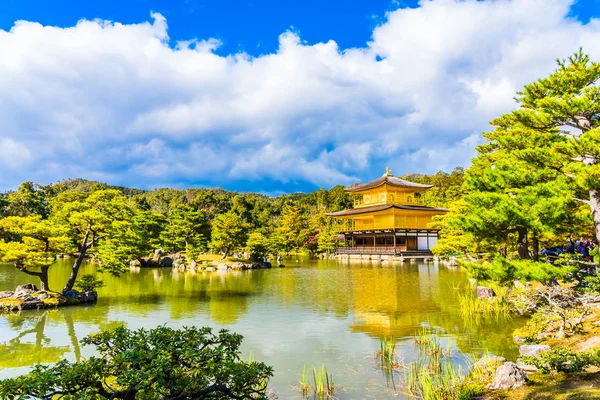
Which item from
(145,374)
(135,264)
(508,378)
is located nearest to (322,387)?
(508,378)

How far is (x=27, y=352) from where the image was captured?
872cm

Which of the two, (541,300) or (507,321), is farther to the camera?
(507,321)

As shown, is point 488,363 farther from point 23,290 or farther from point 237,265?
point 237,265

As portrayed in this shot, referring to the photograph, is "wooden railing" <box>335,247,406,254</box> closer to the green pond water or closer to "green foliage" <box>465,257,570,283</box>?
the green pond water

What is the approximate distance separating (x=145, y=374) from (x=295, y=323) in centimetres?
820

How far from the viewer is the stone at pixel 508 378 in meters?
5.44

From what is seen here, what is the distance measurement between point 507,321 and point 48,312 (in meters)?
13.8

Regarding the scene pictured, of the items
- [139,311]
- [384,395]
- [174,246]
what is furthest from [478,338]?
[174,246]

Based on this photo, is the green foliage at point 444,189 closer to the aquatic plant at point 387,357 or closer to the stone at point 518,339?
the stone at point 518,339

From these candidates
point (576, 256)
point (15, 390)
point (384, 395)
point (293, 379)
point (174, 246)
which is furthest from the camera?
point (174, 246)

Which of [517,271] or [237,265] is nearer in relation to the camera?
[517,271]

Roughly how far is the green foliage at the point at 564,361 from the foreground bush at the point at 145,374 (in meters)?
4.47

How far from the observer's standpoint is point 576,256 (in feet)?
31.2

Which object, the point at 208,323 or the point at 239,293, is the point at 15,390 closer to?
the point at 208,323
